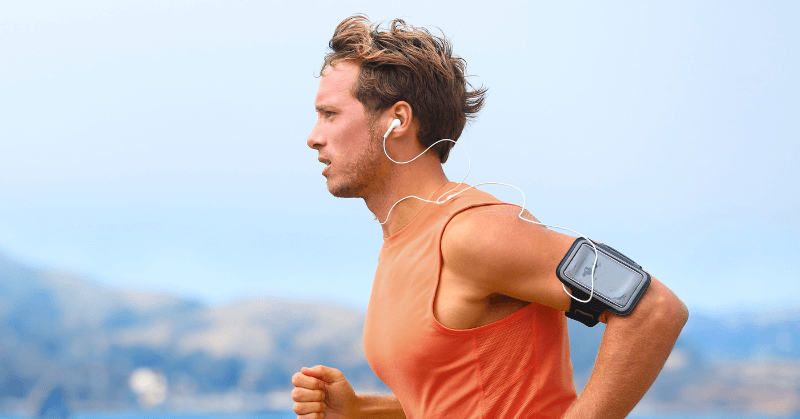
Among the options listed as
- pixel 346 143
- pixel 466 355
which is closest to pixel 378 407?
pixel 466 355

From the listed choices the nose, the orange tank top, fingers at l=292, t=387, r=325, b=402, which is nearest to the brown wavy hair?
the nose

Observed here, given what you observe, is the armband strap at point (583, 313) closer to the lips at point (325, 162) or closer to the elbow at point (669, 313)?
the elbow at point (669, 313)

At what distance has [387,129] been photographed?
1818 mm

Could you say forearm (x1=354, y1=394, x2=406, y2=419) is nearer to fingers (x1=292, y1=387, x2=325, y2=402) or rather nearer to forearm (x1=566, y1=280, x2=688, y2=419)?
fingers (x1=292, y1=387, x2=325, y2=402)

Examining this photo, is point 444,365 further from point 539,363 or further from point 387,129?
point 387,129

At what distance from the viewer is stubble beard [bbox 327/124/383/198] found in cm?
180

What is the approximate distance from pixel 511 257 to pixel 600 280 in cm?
18

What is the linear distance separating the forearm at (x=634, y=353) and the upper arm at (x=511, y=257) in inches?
4.9

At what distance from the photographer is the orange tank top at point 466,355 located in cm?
151

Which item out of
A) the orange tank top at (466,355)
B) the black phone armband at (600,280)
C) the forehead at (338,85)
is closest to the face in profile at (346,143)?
the forehead at (338,85)

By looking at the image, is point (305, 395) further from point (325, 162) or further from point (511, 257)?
point (511, 257)

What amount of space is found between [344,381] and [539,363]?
685mm

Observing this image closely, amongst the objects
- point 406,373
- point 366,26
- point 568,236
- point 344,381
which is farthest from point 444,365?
point 366,26

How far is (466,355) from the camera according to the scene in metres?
1.51
